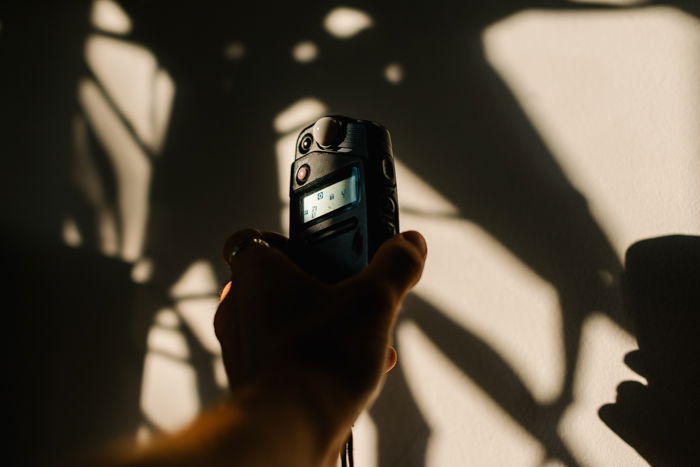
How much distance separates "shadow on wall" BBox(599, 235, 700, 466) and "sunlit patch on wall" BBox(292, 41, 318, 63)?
0.83m

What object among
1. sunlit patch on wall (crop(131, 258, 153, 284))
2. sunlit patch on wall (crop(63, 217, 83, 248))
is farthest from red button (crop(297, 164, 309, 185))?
sunlit patch on wall (crop(63, 217, 83, 248))

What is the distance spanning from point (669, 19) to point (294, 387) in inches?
33.9

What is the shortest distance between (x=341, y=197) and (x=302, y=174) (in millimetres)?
97

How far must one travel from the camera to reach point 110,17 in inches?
54.2

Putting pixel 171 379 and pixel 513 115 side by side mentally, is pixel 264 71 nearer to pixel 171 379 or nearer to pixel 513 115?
pixel 513 115

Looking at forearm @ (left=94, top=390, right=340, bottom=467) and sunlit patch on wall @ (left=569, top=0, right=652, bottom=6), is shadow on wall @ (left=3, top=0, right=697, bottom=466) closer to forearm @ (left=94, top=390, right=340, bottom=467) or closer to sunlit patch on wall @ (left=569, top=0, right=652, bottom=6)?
sunlit patch on wall @ (left=569, top=0, right=652, bottom=6)

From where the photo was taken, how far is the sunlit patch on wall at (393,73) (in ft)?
3.10

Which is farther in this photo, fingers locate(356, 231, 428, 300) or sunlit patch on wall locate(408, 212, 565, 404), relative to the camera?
sunlit patch on wall locate(408, 212, 565, 404)

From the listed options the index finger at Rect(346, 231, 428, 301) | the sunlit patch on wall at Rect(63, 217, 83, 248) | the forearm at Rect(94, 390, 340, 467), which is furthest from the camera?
the sunlit patch on wall at Rect(63, 217, 83, 248)

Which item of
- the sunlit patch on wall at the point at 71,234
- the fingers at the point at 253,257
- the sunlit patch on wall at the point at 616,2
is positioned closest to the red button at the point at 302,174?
the fingers at the point at 253,257

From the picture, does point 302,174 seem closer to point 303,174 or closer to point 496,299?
point 303,174

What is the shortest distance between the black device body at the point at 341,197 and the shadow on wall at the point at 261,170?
0.29 metres

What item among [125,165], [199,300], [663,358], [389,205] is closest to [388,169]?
[389,205]

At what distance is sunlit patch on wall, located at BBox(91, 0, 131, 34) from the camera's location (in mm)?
1354
